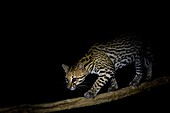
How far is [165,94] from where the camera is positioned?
4.86m

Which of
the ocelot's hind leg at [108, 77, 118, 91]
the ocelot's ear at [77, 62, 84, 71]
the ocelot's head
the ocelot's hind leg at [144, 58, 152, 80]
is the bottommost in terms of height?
the ocelot's hind leg at [108, 77, 118, 91]

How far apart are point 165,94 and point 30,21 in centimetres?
271

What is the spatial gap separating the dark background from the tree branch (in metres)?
0.90

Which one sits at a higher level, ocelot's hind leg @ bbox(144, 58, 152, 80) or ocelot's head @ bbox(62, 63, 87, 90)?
ocelot's head @ bbox(62, 63, 87, 90)

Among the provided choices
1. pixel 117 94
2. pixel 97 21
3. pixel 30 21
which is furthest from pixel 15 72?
pixel 117 94

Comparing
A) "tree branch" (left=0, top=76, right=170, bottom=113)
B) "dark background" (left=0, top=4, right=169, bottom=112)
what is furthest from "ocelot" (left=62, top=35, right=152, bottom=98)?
"dark background" (left=0, top=4, right=169, bottom=112)

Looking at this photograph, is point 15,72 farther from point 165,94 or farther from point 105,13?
point 165,94

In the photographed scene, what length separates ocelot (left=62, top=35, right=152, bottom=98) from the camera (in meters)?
4.24

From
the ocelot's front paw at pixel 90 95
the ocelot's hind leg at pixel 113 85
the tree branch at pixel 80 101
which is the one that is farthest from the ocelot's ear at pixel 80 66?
the ocelot's hind leg at pixel 113 85

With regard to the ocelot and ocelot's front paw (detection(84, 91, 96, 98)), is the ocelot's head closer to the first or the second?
the ocelot

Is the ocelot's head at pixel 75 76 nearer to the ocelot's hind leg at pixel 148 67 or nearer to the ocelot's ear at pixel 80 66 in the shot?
the ocelot's ear at pixel 80 66

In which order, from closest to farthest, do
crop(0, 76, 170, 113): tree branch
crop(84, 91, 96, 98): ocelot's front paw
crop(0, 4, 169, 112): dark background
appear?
crop(0, 76, 170, 113): tree branch < crop(84, 91, 96, 98): ocelot's front paw < crop(0, 4, 169, 112): dark background

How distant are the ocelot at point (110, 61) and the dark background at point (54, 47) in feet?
0.79

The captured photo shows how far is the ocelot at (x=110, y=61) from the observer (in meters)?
4.24
